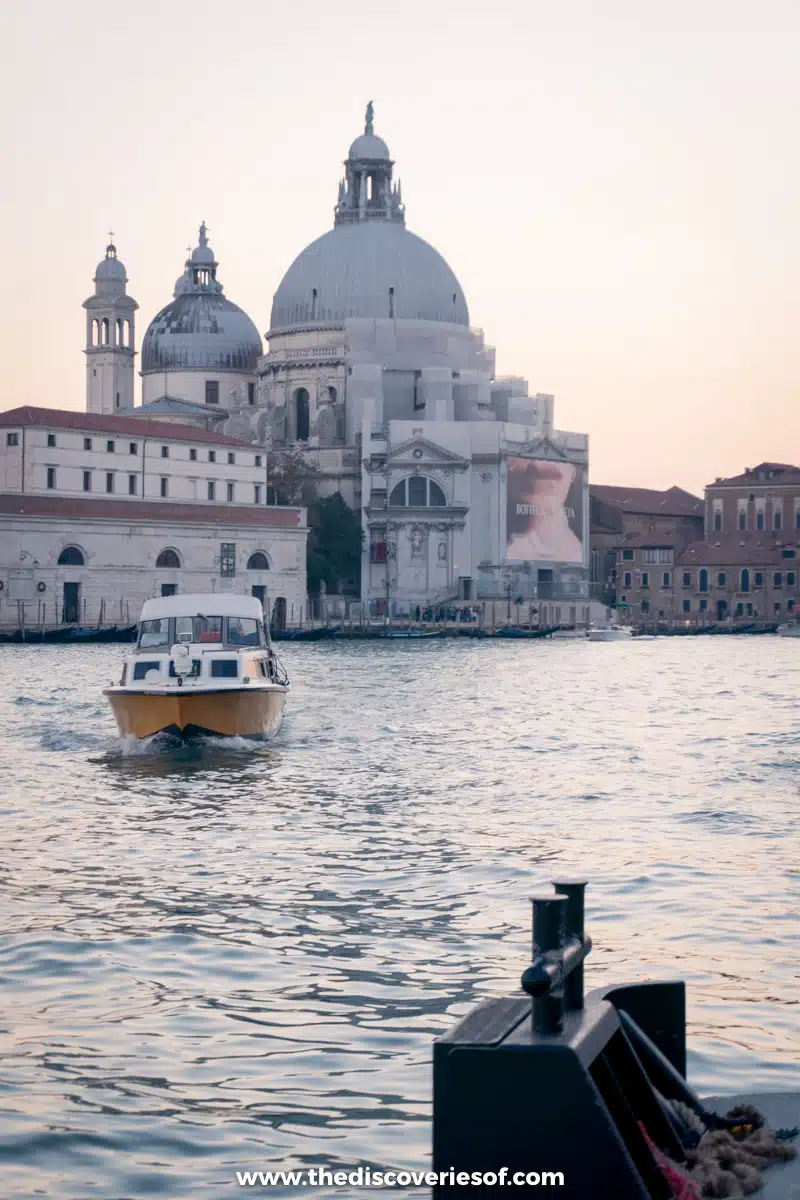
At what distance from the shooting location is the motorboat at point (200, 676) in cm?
2152

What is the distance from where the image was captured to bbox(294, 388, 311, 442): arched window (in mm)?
92738

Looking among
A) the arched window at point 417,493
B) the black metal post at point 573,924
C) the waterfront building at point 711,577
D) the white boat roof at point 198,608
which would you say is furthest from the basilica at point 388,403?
the black metal post at point 573,924

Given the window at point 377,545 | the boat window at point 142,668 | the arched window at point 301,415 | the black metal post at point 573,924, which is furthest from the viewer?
the arched window at point 301,415

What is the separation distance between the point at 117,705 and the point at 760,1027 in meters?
14.9

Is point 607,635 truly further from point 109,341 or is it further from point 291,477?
point 109,341

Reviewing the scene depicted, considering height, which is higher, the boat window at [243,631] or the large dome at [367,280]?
the large dome at [367,280]

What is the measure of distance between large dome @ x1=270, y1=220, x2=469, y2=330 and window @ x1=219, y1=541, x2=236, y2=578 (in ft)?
61.2

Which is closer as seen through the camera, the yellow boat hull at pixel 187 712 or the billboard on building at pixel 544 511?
the yellow boat hull at pixel 187 712

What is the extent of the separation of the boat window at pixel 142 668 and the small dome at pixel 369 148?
76.4 m

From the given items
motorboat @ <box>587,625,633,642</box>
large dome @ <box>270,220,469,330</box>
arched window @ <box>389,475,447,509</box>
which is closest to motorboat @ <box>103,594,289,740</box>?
motorboat @ <box>587,625,633,642</box>

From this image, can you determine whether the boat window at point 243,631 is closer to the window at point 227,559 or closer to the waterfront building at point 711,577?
the window at point 227,559

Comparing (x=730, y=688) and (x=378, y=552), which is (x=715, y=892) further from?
(x=378, y=552)

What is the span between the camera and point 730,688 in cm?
4009

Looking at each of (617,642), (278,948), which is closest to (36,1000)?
(278,948)
